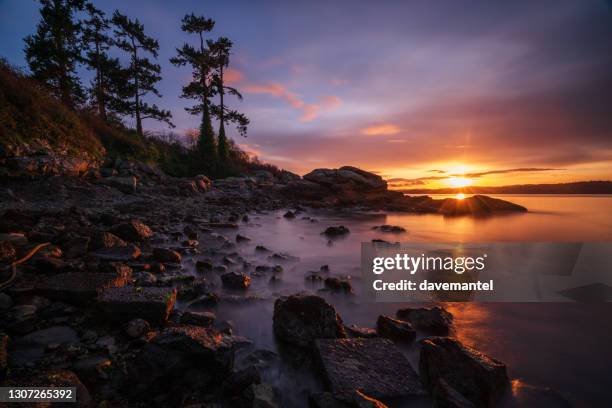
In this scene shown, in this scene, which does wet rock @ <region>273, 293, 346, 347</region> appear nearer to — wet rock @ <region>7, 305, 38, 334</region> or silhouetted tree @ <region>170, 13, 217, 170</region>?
wet rock @ <region>7, 305, 38, 334</region>

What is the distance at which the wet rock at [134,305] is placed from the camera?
290 centimetres

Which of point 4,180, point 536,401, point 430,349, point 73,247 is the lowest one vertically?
point 536,401

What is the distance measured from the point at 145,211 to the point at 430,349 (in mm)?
11767

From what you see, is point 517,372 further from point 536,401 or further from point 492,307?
point 492,307

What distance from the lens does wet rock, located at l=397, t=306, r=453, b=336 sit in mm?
3602

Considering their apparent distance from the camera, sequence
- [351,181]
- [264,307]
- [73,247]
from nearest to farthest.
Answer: [264,307] < [73,247] < [351,181]

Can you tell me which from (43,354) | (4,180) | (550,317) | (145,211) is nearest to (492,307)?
(550,317)

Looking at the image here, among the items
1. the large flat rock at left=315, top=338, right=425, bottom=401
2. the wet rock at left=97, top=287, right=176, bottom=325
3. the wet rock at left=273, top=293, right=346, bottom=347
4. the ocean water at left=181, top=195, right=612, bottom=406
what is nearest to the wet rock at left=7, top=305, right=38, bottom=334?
the wet rock at left=97, top=287, right=176, bottom=325

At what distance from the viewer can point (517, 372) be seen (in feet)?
9.32

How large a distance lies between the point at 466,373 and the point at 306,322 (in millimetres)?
1617

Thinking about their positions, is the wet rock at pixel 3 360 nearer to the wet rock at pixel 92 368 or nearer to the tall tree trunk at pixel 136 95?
the wet rock at pixel 92 368

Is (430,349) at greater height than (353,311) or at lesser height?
greater

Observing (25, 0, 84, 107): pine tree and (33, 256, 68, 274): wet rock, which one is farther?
(25, 0, 84, 107): pine tree

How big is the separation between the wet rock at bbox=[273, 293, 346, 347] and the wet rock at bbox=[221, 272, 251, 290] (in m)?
1.63
